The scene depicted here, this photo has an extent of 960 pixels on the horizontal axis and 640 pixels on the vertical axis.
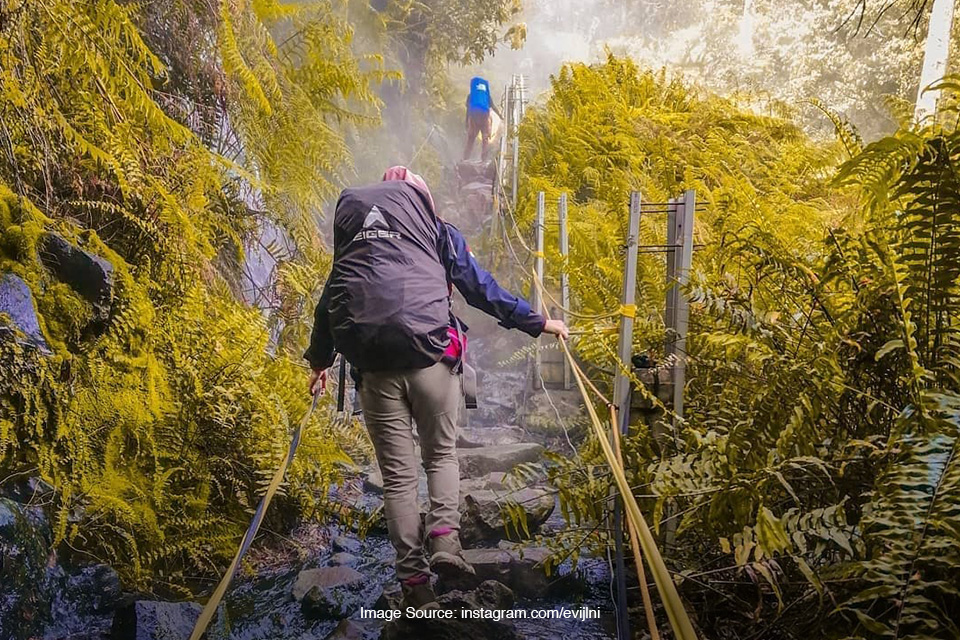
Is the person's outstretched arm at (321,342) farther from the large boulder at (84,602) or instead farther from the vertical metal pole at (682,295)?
the vertical metal pole at (682,295)

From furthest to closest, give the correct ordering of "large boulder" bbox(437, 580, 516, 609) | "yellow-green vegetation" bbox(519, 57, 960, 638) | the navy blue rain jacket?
the navy blue rain jacket < "large boulder" bbox(437, 580, 516, 609) < "yellow-green vegetation" bbox(519, 57, 960, 638)

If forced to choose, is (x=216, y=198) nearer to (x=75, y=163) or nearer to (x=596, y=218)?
(x=75, y=163)

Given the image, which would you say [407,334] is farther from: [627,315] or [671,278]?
[671,278]

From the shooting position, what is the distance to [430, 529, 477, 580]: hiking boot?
181cm

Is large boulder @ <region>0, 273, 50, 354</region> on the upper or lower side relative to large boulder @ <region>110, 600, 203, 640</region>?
upper

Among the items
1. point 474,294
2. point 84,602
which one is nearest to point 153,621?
point 84,602

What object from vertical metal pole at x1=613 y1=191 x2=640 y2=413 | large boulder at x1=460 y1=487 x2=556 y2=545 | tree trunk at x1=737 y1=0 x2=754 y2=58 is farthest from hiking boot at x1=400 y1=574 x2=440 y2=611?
tree trunk at x1=737 y1=0 x2=754 y2=58

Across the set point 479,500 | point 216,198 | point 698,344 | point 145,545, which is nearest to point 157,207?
point 216,198

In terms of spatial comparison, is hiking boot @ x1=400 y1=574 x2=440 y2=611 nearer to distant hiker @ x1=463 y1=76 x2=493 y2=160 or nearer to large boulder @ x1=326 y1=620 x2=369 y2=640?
large boulder @ x1=326 y1=620 x2=369 y2=640

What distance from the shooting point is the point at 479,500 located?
230 cm

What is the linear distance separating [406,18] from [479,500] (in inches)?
112

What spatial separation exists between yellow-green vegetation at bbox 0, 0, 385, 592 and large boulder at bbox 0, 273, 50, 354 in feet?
0.10

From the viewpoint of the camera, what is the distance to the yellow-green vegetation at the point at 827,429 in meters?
0.96

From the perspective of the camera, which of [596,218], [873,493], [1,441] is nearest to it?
[873,493]
